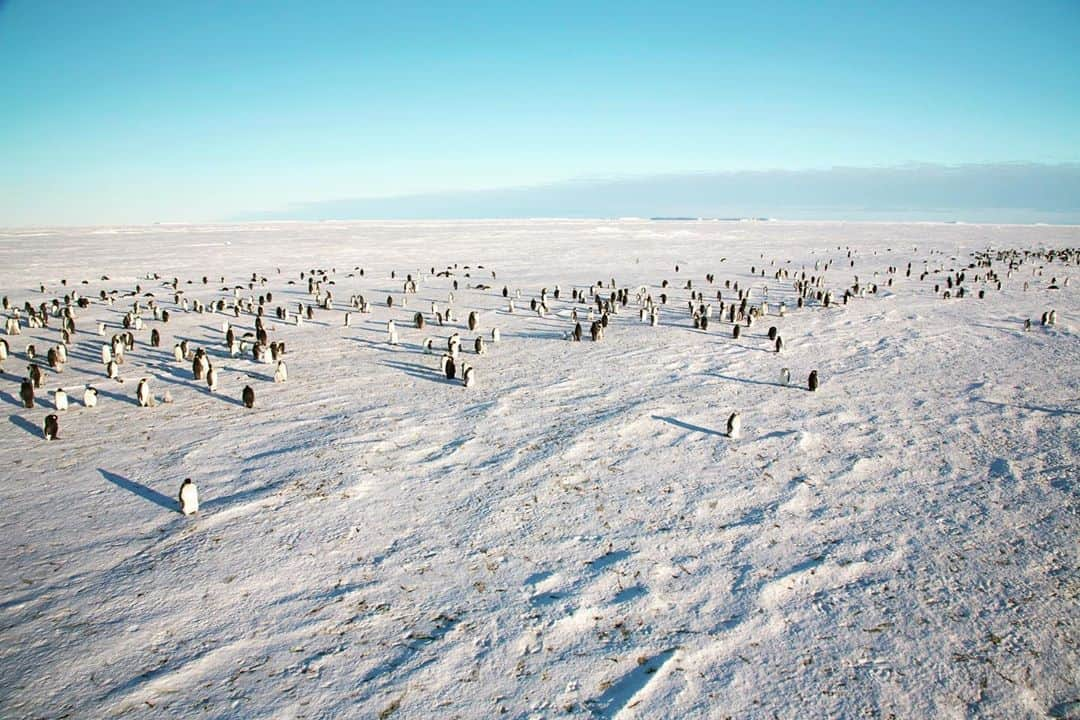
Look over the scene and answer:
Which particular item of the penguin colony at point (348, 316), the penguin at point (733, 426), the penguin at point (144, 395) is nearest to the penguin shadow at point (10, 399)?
the penguin colony at point (348, 316)

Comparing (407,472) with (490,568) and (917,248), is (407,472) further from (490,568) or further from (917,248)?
(917,248)

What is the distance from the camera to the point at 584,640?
627 cm

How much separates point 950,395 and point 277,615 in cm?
1435

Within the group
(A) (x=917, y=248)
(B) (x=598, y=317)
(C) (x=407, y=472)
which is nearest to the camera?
(C) (x=407, y=472)

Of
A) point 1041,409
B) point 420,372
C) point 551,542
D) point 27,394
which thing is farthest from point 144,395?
point 1041,409

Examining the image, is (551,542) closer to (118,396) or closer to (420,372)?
(420,372)

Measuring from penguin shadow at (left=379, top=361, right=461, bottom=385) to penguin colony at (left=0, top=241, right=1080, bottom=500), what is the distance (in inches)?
3.8

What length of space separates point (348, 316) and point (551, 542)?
17328 mm

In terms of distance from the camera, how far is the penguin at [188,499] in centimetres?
842

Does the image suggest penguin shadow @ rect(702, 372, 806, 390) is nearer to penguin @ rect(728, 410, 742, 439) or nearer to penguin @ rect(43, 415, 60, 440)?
penguin @ rect(728, 410, 742, 439)

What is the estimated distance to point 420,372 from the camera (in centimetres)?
1598

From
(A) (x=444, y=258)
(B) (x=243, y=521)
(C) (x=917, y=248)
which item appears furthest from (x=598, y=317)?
(C) (x=917, y=248)

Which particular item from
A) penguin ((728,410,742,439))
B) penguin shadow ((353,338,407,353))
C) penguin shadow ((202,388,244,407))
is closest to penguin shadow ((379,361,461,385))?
penguin shadow ((353,338,407,353))

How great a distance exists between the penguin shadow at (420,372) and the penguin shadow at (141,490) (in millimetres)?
6950
